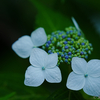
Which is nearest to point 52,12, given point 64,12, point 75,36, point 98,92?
point 64,12

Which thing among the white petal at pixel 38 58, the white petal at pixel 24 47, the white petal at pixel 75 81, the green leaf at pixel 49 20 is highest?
the green leaf at pixel 49 20

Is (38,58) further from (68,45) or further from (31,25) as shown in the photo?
(31,25)

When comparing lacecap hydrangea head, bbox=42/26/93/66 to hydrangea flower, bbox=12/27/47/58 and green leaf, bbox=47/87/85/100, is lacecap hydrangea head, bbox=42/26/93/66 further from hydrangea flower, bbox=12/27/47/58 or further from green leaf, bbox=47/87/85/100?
green leaf, bbox=47/87/85/100

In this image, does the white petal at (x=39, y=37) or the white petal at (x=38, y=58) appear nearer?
the white petal at (x=38, y=58)

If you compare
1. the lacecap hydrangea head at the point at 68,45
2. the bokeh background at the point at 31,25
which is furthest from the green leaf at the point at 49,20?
the lacecap hydrangea head at the point at 68,45

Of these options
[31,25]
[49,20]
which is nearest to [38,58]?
[49,20]

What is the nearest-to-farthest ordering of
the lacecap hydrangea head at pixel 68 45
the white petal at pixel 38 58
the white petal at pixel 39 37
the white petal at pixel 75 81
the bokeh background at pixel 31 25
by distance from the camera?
the white petal at pixel 75 81 → the white petal at pixel 38 58 → the lacecap hydrangea head at pixel 68 45 → the white petal at pixel 39 37 → the bokeh background at pixel 31 25

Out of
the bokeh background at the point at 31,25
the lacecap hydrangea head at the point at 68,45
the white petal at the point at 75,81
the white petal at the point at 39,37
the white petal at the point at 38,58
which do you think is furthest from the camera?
the bokeh background at the point at 31,25

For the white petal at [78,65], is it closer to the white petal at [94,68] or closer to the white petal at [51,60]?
the white petal at [94,68]
